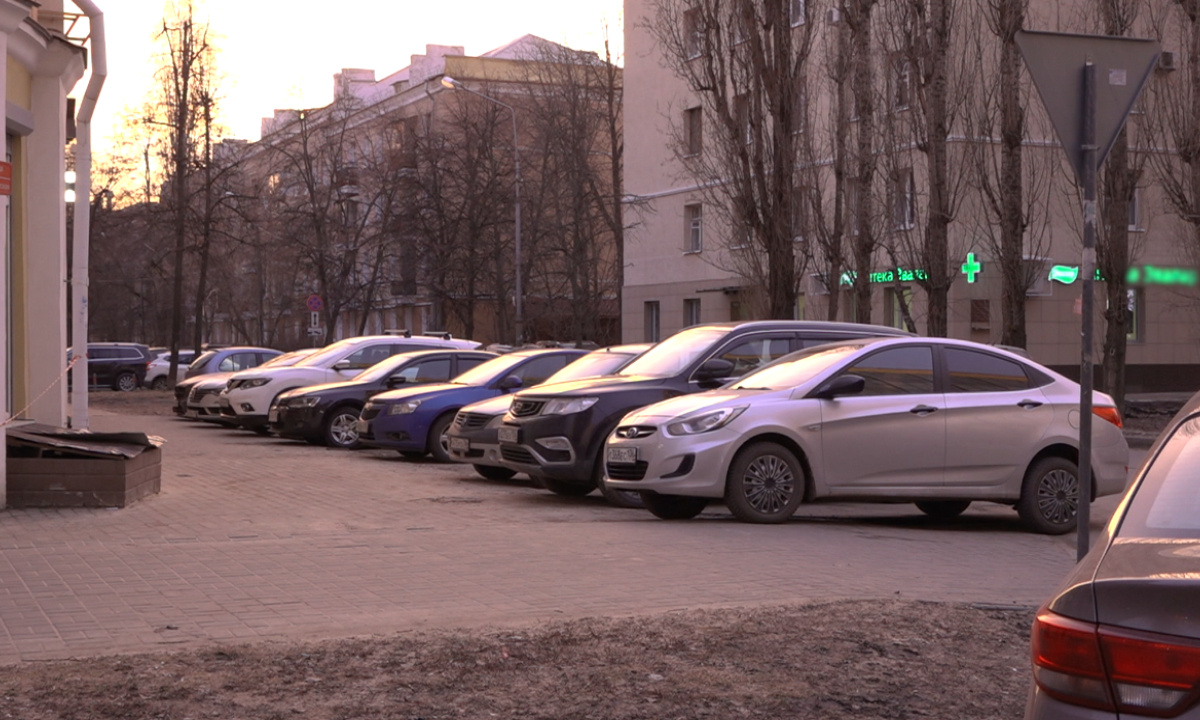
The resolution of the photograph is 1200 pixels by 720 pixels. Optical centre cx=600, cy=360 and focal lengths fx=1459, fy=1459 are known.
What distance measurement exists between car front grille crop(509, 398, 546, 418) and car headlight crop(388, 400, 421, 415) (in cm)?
456

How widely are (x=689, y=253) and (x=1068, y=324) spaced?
12807 mm

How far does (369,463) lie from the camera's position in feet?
61.4

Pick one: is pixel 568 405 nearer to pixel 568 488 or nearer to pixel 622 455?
pixel 568 488

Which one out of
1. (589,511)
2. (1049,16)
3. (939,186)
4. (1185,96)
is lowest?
(589,511)

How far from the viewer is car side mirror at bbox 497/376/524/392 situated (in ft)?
59.6

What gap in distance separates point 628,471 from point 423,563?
9.48 ft

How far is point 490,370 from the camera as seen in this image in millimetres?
19031

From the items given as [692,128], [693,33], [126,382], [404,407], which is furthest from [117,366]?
[404,407]

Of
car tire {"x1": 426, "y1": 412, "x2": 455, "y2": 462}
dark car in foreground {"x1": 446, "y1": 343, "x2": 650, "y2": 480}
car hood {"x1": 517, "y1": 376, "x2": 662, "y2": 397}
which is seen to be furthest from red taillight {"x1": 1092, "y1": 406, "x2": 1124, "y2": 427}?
car tire {"x1": 426, "y1": 412, "x2": 455, "y2": 462}

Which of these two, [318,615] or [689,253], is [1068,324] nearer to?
[689,253]

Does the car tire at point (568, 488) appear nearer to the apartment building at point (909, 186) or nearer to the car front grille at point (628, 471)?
the car front grille at point (628, 471)

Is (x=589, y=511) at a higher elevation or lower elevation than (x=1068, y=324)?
lower

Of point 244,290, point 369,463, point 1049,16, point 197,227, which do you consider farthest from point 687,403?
point 244,290

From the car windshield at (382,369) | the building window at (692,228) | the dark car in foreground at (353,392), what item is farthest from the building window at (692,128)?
the dark car in foreground at (353,392)
